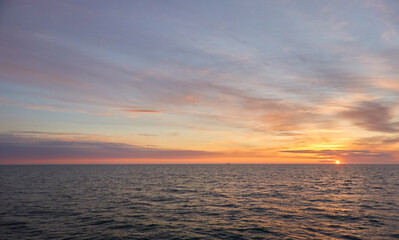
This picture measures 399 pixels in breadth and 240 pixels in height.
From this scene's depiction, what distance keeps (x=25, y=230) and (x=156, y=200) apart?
21.4m

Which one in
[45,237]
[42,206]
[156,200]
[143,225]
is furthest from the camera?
[156,200]

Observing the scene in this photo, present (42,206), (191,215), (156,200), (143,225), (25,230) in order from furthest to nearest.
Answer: (156,200) < (42,206) < (191,215) < (143,225) < (25,230)

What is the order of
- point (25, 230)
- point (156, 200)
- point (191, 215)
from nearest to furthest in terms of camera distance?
point (25, 230), point (191, 215), point (156, 200)

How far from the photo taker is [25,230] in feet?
83.6

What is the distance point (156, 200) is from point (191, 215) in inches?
523

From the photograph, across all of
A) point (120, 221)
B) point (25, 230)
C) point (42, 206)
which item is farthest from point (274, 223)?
point (42, 206)

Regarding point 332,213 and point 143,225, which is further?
point 332,213

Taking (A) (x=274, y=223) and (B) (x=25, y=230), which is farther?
(A) (x=274, y=223)

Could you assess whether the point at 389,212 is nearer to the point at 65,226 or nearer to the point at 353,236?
the point at 353,236

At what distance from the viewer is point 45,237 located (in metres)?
23.4

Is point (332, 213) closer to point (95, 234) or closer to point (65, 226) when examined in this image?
point (95, 234)

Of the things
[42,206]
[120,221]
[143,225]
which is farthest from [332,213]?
[42,206]

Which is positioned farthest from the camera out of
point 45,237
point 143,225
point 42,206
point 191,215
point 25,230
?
point 42,206

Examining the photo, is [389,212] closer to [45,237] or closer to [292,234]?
[292,234]
